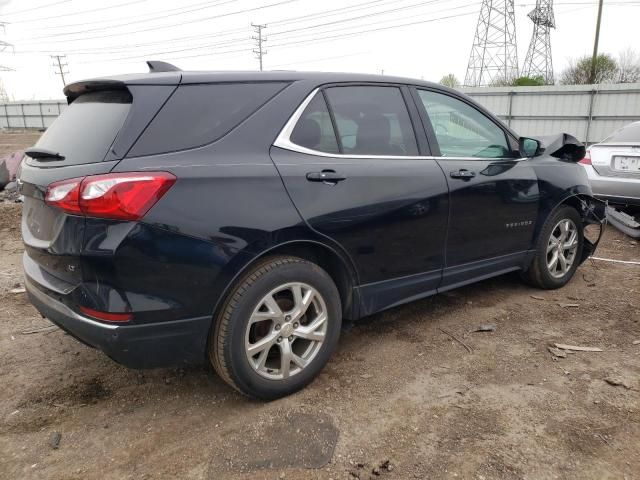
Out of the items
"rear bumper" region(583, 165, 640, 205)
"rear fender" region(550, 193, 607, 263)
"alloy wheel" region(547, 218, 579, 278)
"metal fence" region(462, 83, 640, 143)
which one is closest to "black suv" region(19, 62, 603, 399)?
"alloy wheel" region(547, 218, 579, 278)

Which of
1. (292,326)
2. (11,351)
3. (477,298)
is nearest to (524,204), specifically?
(477,298)

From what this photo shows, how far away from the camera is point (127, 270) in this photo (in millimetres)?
2221

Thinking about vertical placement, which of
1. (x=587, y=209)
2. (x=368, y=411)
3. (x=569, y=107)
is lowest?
(x=368, y=411)

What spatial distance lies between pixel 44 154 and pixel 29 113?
5081cm

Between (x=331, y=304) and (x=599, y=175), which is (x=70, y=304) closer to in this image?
(x=331, y=304)

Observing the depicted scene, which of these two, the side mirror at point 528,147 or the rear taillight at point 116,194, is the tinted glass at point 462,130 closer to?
the side mirror at point 528,147

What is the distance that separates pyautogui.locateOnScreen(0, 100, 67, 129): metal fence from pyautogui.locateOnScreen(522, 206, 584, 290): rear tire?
45.2 meters

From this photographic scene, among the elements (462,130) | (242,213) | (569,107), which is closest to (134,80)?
(242,213)

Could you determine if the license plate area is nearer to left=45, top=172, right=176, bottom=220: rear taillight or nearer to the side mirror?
the side mirror

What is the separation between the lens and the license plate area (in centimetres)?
594

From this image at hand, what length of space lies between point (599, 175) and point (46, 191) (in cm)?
616

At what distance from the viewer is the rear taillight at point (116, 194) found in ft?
7.20

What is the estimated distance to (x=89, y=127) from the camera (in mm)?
2553

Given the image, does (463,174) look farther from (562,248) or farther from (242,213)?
(242,213)
